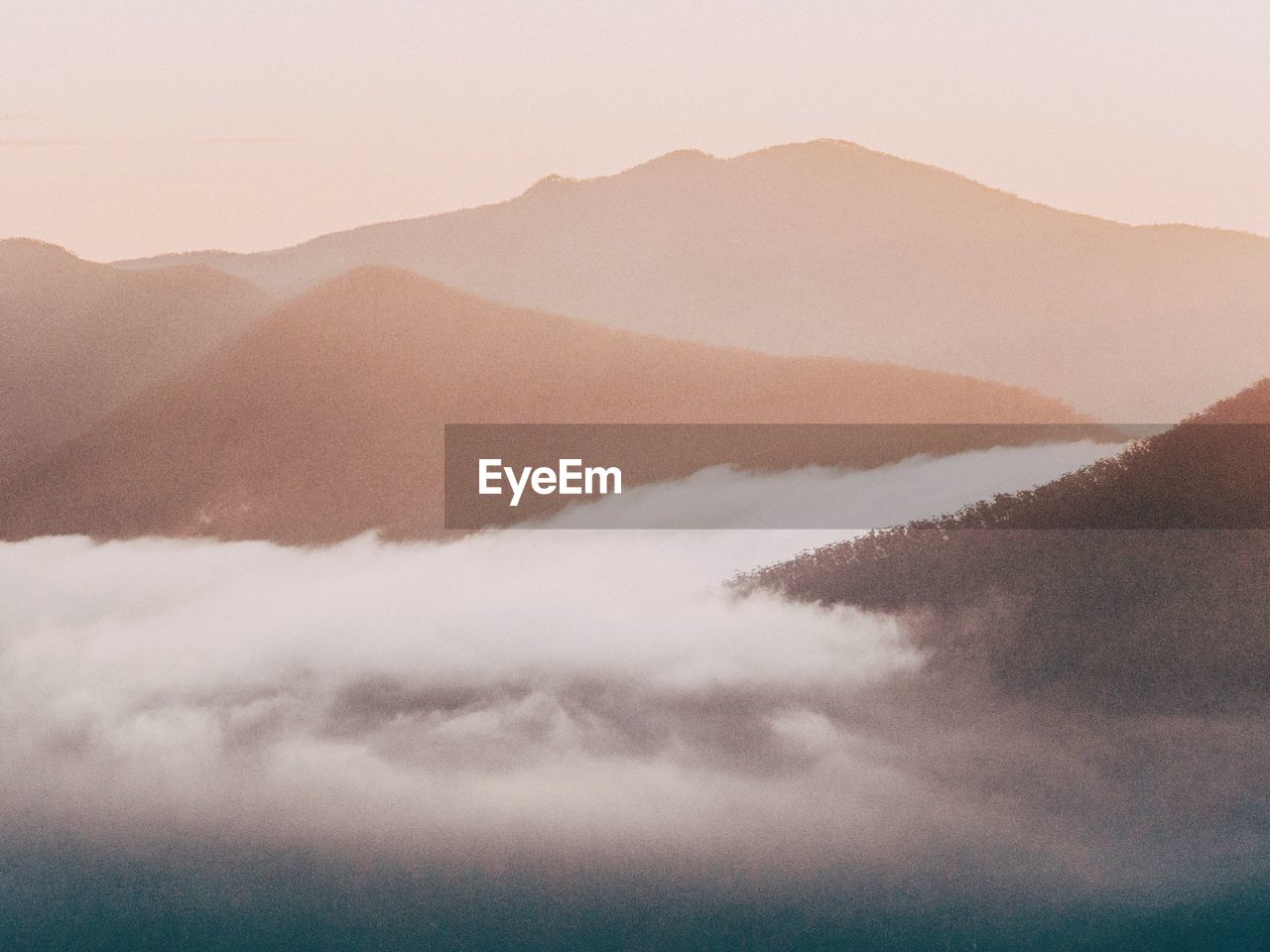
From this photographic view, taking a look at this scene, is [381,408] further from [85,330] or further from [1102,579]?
[1102,579]

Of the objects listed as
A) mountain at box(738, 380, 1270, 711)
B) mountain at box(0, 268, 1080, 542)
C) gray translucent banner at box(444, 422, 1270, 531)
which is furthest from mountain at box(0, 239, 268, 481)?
mountain at box(738, 380, 1270, 711)

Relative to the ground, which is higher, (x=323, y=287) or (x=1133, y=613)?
(x=323, y=287)

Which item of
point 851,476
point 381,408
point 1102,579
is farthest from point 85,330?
point 1102,579

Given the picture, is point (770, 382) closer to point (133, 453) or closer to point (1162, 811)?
point (133, 453)

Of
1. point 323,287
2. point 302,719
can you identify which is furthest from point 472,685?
point 323,287

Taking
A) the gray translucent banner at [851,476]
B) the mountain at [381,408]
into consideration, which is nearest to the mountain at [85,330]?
the mountain at [381,408]

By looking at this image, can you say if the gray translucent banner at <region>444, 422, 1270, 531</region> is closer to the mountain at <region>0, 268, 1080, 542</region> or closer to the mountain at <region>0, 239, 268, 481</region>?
the mountain at <region>0, 268, 1080, 542</region>

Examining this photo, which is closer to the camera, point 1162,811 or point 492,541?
point 1162,811
